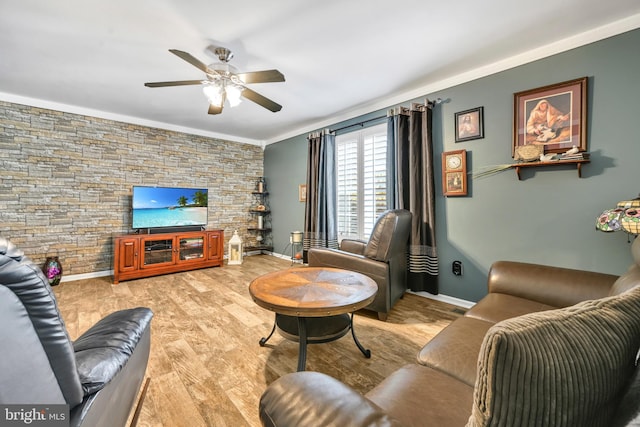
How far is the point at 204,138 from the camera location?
15.9 ft

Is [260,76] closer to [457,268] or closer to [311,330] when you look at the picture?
[311,330]

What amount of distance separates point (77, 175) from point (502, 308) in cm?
509

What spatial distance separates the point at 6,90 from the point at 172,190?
209 centimetres

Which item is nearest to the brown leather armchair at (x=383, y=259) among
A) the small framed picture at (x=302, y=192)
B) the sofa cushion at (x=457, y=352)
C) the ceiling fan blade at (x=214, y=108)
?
the sofa cushion at (x=457, y=352)

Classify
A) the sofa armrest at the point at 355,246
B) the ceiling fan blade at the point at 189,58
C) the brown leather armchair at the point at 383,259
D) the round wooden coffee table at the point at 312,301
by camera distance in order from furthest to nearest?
the sofa armrest at the point at 355,246 → the brown leather armchair at the point at 383,259 → the ceiling fan blade at the point at 189,58 → the round wooden coffee table at the point at 312,301

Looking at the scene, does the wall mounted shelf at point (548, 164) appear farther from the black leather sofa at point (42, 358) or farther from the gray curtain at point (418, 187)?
the black leather sofa at point (42, 358)

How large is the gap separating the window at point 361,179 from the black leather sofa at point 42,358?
3089 millimetres

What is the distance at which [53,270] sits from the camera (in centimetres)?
333

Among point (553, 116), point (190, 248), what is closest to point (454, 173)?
point (553, 116)

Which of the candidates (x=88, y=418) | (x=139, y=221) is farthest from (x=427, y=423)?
(x=139, y=221)

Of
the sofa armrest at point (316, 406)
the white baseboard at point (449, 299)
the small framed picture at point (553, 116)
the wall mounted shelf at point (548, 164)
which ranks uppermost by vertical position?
the small framed picture at point (553, 116)

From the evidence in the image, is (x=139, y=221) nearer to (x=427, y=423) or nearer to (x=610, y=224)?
(x=427, y=423)

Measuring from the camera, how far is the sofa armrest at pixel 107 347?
2.53ft

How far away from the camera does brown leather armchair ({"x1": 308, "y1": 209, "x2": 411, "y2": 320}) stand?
7.66 feet
